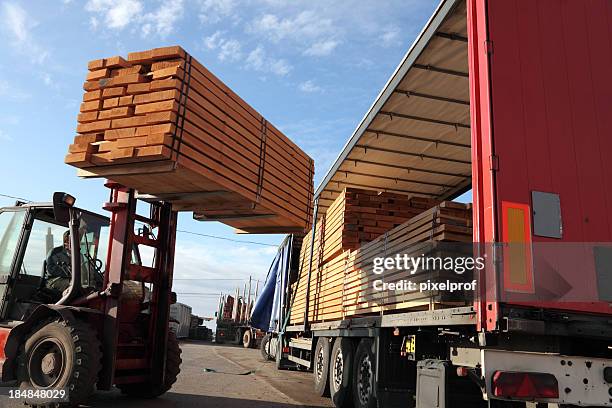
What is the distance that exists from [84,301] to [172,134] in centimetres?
254

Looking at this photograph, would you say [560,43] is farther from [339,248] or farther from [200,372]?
[200,372]

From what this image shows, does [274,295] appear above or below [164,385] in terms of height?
above

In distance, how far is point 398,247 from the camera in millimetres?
5816

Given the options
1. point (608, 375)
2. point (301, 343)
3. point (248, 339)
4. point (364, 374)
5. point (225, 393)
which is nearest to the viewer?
point (608, 375)

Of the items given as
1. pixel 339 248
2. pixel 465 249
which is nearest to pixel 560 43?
pixel 465 249

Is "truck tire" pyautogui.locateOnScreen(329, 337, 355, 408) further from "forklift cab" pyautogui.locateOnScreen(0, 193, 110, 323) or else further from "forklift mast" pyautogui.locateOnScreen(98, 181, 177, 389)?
"forklift cab" pyautogui.locateOnScreen(0, 193, 110, 323)

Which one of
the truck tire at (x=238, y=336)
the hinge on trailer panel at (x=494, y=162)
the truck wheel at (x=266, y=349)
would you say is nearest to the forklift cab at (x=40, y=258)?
the hinge on trailer panel at (x=494, y=162)

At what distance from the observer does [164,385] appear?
683 centimetres

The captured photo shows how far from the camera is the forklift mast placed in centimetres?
614

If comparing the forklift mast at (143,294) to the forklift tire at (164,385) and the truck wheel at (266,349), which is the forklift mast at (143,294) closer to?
the forklift tire at (164,385)

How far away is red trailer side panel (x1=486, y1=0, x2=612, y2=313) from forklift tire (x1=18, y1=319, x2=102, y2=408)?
4205 millimetres

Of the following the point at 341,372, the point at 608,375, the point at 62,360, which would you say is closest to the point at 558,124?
the point at 608,375

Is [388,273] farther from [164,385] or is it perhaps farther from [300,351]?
[300,351]

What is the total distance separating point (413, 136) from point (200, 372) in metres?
6.92
